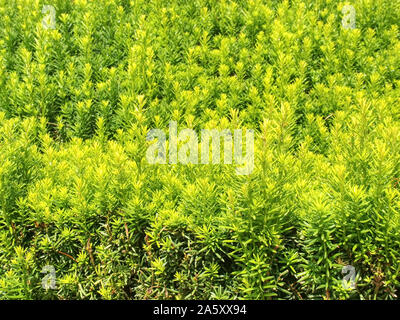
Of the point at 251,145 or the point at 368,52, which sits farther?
the point at 368,52

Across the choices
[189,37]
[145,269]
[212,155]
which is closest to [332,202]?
[212,155]

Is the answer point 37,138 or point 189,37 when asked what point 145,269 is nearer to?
point 37,138

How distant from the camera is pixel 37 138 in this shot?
369 cm

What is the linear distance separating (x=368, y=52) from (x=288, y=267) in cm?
292

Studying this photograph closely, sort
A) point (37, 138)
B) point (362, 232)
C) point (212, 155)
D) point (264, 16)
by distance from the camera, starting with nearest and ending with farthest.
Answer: point (362, 232) → point (212, 155) → point (37, 138) → point (264, 16)

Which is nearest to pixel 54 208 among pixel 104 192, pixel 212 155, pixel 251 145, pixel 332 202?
pixel 104 192

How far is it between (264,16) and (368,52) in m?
1.20

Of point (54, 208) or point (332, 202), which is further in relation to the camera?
point (54, 208)

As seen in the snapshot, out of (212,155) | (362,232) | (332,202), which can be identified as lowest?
(362,232)


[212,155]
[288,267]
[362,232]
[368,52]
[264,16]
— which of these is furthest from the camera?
[264,16]

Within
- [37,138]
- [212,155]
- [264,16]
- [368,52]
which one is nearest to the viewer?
[212,155]

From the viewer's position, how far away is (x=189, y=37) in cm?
462

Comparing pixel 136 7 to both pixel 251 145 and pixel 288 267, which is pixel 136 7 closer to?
pixel 251 145
